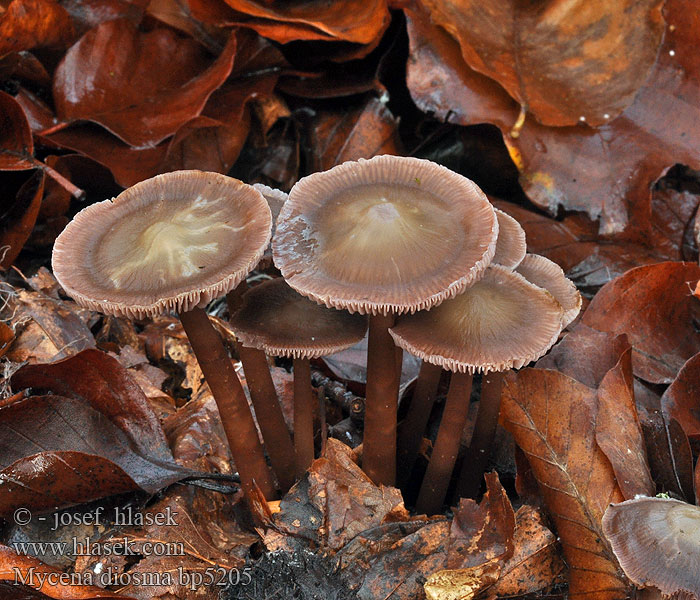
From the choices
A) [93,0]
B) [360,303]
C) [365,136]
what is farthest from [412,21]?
[360,303]

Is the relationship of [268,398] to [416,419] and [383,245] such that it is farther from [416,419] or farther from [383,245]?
[383,245]

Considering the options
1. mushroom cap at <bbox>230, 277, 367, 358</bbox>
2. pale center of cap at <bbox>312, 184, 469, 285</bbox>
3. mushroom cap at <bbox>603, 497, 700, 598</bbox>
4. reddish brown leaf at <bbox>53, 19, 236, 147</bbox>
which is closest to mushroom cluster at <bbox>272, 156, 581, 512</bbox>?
pale center of cap at <bbox>312, 184, 469, 285</bbox>

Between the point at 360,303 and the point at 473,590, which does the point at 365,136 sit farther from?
the point at 473,590

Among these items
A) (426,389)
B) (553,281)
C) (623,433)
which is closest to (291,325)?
(426,389)

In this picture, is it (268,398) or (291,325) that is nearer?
(291,325)

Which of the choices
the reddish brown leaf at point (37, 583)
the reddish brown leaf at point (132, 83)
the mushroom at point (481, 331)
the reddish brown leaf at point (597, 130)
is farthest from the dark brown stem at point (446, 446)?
the reddish brown leaf at point (132, 83)

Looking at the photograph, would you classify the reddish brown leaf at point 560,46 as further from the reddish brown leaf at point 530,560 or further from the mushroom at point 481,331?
the reddish brown leaf at point 530,560
